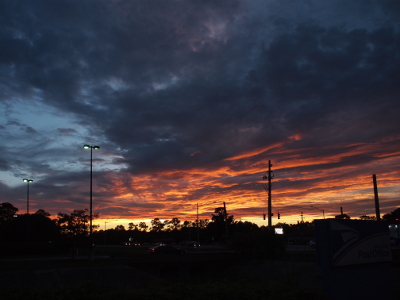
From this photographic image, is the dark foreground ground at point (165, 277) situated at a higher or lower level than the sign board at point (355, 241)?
lower

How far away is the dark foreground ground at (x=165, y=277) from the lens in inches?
404

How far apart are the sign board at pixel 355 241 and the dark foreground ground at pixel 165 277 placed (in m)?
1.78

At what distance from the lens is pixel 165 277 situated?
39.3 m

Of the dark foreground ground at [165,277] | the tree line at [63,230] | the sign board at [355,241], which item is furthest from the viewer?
the tree line at [63,230]

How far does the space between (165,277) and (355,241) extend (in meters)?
27.8

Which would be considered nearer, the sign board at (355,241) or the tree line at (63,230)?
the sign board at (355,241)

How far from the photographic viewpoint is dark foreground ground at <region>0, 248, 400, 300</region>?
1027 cm

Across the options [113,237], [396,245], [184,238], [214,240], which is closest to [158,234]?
[113,237]

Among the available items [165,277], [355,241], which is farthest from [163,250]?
[355,241]

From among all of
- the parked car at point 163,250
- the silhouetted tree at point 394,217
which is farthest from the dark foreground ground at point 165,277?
the silhouetted tree at point 394,217

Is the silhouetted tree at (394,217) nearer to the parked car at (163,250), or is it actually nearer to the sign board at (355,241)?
the parked car at (163,250)

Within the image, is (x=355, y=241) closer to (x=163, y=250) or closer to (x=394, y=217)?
(x=163, y=250)

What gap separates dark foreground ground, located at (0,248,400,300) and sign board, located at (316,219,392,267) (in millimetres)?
1780

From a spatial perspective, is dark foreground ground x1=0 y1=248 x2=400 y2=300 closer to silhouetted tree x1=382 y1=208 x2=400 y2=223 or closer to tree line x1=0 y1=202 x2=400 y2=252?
tree line x1=0 y1=202 x2=400 y2=252
